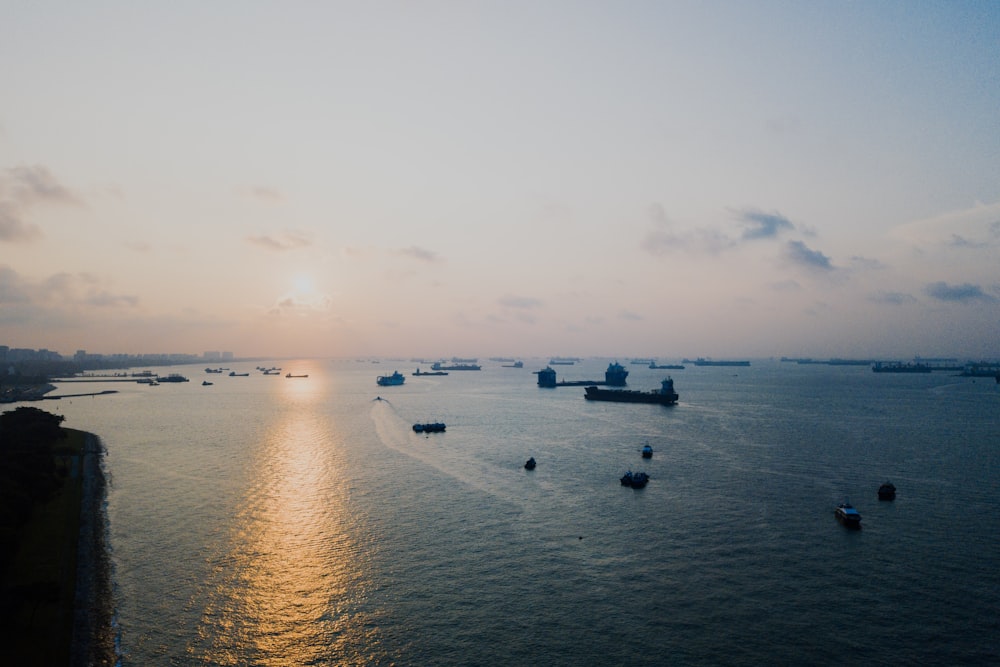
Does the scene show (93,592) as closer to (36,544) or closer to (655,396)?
(36,544)

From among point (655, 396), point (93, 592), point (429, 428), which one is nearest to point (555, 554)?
point (93, 592)

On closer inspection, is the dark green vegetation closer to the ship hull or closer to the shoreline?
the shoreline

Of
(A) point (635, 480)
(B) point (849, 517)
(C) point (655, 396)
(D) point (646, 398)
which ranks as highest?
(C) point (655, 396)

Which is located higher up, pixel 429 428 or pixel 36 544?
pixel 429 428

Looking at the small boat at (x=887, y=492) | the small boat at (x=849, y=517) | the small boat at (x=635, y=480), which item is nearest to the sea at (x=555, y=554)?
the small boat at (x=849, y=517)

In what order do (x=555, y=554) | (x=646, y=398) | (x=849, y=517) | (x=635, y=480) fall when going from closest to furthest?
1. (x=555, y=554)
2. (x=849, y=517)
3. (x=635, y=480)
4. (x=646, y=398)

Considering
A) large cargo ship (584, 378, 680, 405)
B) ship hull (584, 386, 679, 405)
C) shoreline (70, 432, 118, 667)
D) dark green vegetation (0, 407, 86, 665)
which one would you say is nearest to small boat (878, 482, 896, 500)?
shoreline (70, 432, 118, 667)

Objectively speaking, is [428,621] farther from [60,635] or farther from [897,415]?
[897,415]
